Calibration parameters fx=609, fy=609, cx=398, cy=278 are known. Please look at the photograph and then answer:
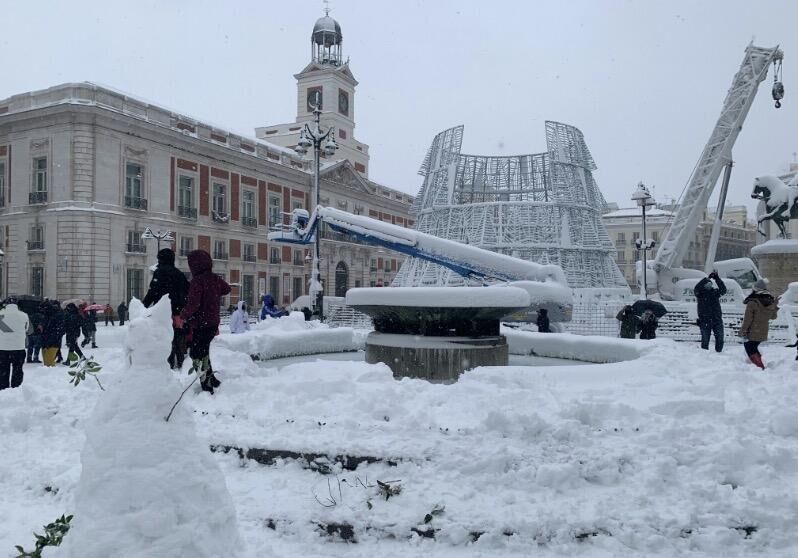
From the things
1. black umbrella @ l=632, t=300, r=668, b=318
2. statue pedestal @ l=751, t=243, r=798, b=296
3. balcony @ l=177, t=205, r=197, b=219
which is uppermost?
balcony @ l=177, t=205, r=197, b=219

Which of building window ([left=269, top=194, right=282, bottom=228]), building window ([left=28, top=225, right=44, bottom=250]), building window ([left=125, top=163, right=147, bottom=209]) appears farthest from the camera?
building window ([left=269, top=194, right=282, bottom=228])

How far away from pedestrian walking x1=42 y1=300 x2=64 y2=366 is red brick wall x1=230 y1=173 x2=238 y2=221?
29.4 metres

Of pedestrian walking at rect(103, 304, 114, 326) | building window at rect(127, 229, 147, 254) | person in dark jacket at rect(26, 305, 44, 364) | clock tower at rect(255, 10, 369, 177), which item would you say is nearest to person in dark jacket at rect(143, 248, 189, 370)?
person in dark jacket at rect(26, 305, 44, 364)

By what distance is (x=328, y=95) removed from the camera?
5384cm

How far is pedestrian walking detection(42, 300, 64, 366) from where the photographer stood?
37.7 ft

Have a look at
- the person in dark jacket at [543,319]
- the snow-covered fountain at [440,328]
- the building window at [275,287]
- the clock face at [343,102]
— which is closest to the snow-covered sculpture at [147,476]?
the snow-covered fountain at [440,328]

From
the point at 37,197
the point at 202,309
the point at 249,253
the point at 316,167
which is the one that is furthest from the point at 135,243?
the point at 202,309

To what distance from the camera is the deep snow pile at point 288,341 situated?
859 centimetres

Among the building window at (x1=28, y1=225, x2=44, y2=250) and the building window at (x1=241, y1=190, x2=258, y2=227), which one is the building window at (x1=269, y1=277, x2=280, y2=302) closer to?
the building window at (x1=241, y1=190, x2=258, y2=227)

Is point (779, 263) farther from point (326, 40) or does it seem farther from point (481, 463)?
point (326, 40)

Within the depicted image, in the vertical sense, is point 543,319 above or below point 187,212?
below

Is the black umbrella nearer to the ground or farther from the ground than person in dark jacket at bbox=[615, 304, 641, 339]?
farther from the ground

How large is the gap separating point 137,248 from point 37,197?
539cm

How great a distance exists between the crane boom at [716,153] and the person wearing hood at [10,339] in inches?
902
